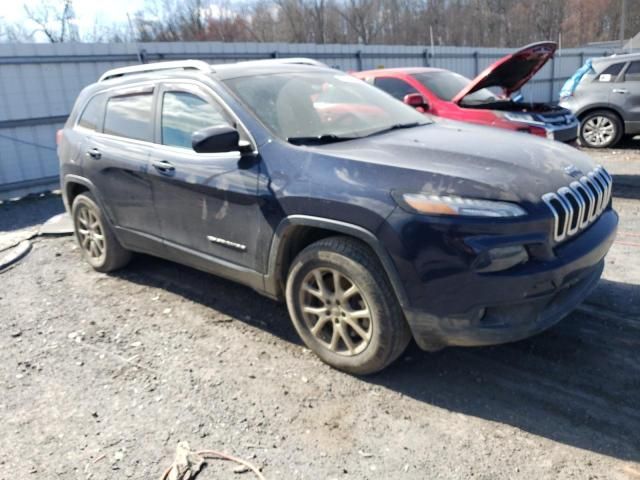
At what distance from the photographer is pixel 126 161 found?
4.31 m

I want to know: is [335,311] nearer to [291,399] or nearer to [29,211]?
[291,399]

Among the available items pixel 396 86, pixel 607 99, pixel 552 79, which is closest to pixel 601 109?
pixel 607 99

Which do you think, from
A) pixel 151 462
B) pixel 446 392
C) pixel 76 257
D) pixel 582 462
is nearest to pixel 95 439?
pixel 151 462

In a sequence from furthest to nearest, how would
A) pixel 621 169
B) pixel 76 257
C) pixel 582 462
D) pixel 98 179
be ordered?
pixel 621 169 < pixel 76 257 < pixel 98 179 < pixel 582 462

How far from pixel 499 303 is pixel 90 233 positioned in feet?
12.9

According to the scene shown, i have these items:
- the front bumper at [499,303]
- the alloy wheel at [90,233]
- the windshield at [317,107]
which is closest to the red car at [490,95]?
the windshield at [317,107]

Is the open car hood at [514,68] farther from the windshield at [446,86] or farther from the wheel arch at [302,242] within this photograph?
the wheel arch at [302,242]

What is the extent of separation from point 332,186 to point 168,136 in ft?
5.42

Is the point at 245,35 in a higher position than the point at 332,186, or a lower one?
higher

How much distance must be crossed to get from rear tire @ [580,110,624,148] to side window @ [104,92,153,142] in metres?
8.87

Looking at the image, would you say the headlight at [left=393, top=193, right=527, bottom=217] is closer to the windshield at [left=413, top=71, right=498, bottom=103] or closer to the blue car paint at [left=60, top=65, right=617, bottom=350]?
the blue car paint at [left=60, top=65, right=617, bottom=350]

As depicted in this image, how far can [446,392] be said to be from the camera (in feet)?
10.2

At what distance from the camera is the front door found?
3.47 metres

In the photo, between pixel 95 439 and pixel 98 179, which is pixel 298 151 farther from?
pixel 98 179
